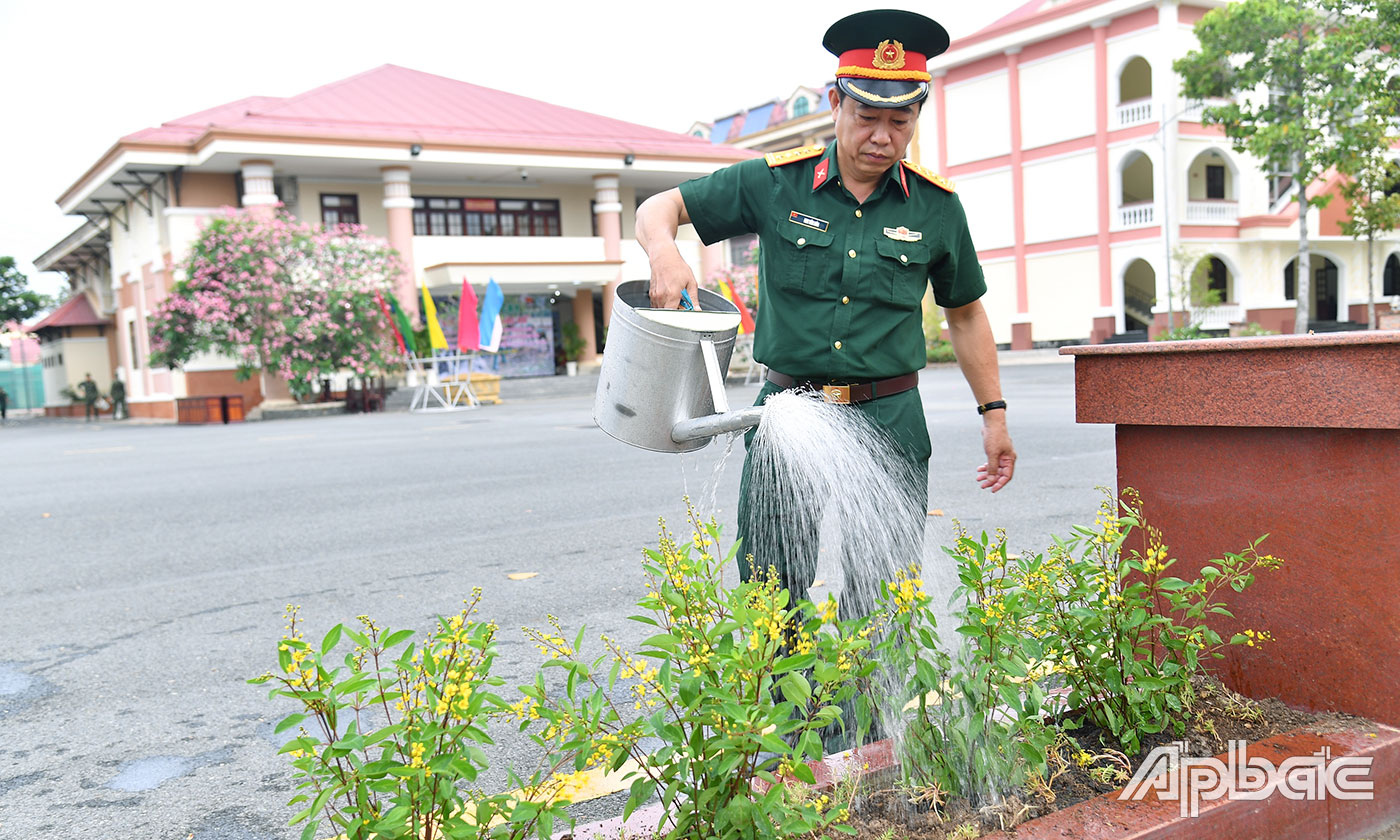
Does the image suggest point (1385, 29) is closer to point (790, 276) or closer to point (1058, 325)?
point (1058, 325)

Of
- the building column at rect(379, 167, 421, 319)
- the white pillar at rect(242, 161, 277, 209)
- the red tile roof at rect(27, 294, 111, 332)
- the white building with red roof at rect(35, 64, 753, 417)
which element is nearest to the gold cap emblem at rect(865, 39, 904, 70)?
the white building with red roof at rect(35, 64, 753, 417)

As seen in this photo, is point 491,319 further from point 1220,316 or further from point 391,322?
point 1220,316

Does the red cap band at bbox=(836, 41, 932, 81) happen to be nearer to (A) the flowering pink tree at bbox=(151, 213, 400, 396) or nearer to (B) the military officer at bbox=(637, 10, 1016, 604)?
(B) the military officer at bbox=(637, 10, 1016, 604)

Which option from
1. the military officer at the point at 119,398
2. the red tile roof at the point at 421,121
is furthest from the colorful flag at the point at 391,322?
the military officer at the point at 119,398

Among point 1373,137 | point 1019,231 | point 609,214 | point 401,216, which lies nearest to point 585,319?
point 609,214

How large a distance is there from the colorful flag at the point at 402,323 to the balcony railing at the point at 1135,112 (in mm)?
21542

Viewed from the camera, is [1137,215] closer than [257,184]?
No

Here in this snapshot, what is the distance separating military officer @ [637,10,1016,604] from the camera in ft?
8.54

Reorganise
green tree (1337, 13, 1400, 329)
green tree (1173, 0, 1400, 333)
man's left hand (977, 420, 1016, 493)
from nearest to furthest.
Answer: man's left hand (977, 420, 1016, 493) < green tree (1337, 13, 1400, 329) < green tree (1173, 0, 1400, 333)

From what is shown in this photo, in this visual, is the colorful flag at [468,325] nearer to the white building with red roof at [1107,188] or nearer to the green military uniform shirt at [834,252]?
the white building with red roof at [1107,188]

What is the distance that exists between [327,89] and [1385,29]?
28.1m

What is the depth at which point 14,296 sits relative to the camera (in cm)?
4497

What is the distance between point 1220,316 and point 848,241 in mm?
33265

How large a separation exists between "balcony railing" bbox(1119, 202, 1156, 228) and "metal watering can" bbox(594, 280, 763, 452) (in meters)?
32.4
